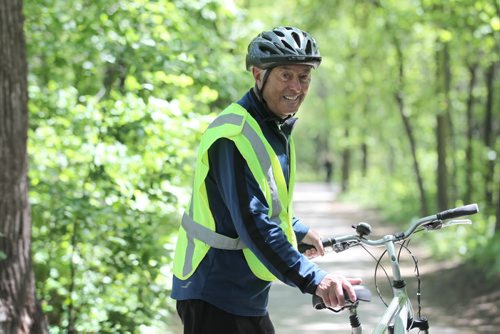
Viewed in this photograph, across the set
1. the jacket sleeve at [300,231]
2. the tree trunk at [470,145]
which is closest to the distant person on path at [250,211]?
the jacket sleeve at [300,231]

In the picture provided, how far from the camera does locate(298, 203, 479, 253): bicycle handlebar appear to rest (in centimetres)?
338

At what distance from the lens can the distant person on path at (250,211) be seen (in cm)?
293

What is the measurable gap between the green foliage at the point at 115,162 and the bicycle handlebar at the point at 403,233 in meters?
3.18

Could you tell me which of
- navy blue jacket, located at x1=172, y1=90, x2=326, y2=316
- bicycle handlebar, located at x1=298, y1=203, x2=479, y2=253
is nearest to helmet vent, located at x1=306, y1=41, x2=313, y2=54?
navy blue jacket, located at x1=172, y1=90, x2=326, y2=316

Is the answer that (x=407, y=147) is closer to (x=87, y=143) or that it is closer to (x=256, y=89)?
(x=87, y=143)

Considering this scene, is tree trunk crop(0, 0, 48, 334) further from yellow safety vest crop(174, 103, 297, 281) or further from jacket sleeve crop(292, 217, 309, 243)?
yellow safety vest crop(174, 103, 297, 281)

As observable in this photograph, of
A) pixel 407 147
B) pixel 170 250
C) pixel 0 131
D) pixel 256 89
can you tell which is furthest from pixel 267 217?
pixel 407 147

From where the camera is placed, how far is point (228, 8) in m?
8.45

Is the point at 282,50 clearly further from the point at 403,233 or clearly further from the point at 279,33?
the point at 403,233

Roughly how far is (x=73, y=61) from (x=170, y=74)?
4.32 ft

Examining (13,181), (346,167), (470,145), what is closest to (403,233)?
(13,181)

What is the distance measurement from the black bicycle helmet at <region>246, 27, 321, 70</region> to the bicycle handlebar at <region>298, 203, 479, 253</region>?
0.75m

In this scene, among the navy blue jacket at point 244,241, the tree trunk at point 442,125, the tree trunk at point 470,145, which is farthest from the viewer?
the tree trunk at point 470,145

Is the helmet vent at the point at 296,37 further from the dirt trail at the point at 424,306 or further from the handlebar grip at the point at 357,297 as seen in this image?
the dirt trail at the point at 424,306
